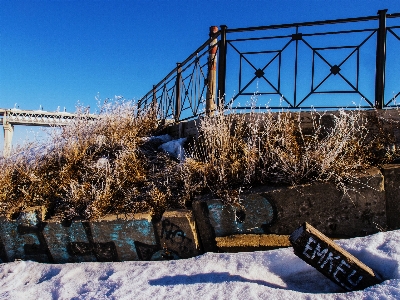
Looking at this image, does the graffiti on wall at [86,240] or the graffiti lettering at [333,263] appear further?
the graffiti on wall at [86,240]

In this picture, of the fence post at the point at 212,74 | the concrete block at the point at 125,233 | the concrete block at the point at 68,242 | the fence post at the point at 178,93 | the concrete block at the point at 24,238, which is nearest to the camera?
the concrete block at the point at 125,233

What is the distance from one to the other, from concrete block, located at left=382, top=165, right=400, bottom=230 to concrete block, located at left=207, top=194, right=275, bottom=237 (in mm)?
1151

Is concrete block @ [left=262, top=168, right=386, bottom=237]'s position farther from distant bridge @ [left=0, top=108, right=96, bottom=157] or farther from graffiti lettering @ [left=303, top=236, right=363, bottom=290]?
distant bridge @ [left=0, top=108, right=96, bottom=157]

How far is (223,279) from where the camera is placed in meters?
2.97

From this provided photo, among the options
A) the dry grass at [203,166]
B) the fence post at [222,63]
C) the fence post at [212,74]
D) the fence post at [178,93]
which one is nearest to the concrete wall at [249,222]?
the dry grass at [203,166]

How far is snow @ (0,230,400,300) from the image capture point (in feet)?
8.83

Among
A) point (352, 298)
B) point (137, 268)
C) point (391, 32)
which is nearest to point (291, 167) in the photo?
point (352, 298)

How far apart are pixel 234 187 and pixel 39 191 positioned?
102 inches

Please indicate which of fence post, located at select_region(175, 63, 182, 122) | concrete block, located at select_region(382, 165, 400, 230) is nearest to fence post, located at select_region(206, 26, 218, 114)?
fence post, located at select_region(175, 63, 182, 122)

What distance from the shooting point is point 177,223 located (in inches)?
148

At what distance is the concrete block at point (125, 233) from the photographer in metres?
3.85

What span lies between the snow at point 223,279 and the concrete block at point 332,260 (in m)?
0.15

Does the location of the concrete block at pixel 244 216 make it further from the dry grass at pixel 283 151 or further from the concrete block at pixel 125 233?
the concrete block at pixel 125 233

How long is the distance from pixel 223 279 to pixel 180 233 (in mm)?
906
